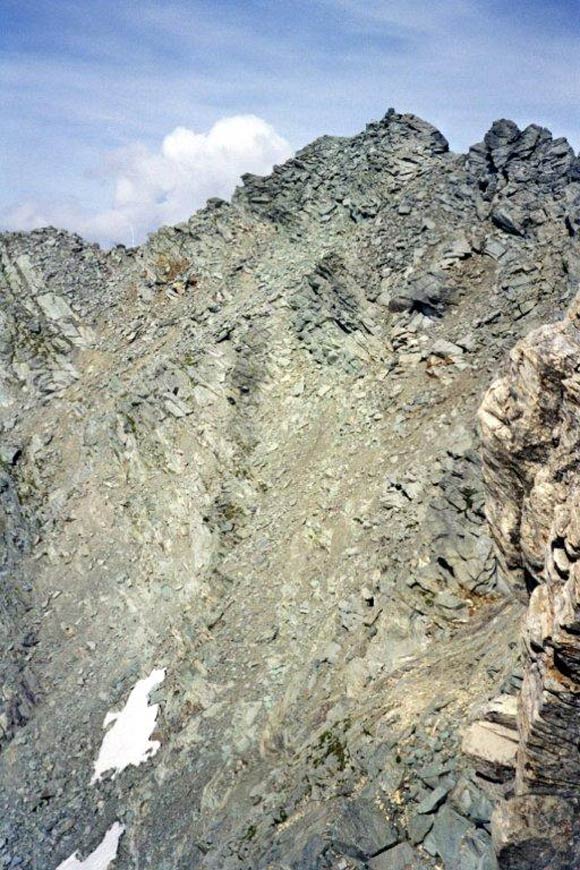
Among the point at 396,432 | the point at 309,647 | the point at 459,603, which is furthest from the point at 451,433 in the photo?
the point at 309,647

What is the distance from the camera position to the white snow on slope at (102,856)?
2559 cm

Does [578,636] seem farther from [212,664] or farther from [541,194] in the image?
[541,194]

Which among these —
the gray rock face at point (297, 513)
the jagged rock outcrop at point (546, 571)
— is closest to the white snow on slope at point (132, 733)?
the gray rock face at point (297, 513)

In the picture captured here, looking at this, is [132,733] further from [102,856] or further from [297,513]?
[297,513]

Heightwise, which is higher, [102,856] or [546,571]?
[546,571]

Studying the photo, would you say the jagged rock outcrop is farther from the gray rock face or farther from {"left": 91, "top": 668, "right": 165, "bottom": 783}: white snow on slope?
{"left": 91, "top": 668, "right": 165, "bottom": 783}: white snow on slope

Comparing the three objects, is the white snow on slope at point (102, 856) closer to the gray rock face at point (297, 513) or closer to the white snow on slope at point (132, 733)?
the gray rock face at point (297, 513)

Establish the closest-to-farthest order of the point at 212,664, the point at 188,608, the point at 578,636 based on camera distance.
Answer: the point at 578,636 → the point at 212,664 → the point at 188,608

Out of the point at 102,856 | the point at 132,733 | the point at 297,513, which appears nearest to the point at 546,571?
the point at 297,513

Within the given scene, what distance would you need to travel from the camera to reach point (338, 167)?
4253cm

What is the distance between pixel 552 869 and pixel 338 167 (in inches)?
1515

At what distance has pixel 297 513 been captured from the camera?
32.4m

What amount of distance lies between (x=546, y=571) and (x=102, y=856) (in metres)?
21.9

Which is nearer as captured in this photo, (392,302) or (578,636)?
(578,636)
